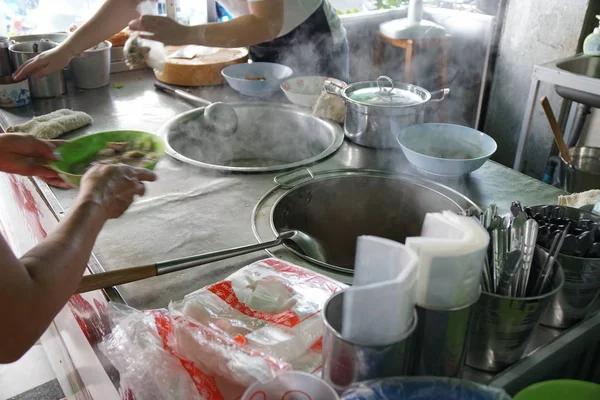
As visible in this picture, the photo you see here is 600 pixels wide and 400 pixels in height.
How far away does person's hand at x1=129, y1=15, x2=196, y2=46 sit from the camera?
1927 mm

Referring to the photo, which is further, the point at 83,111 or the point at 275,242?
the point at 83,111

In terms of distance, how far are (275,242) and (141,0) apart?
155cm

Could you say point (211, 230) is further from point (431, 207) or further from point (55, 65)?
point (55, 65)

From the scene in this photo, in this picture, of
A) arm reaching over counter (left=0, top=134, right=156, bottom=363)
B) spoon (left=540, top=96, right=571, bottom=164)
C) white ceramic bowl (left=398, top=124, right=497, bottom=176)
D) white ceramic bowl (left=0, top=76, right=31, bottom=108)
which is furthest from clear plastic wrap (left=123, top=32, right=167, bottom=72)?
spoon (left=540, top=96, right=571, bottom=164)

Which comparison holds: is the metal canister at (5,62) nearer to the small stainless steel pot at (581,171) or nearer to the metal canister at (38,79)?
the metal canister at (38,79)

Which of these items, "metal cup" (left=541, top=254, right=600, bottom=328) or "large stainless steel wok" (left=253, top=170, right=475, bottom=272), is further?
"large stainless steel wok" (left=253, top=170, right=475, bottom=272)

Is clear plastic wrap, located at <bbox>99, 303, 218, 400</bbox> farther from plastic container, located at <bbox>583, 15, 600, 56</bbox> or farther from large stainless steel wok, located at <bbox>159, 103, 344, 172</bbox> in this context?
plastic container, located at <bbox>583, 15, 600, 56</bbox>

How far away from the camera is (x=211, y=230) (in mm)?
1255

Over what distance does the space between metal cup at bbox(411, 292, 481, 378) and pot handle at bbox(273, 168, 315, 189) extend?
0.83 metres

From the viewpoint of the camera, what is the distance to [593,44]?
2.73 m

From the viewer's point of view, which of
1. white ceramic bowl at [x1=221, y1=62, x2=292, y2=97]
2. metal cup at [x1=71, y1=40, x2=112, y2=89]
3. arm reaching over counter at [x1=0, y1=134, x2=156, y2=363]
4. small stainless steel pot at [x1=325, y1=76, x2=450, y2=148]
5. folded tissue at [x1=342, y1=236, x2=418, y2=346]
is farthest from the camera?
metal cup at [x1=71, y1=40, x2=112, y2=89]

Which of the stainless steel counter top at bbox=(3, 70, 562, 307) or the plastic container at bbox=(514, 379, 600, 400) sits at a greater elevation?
the stainless steel counter top at bbox=(3, 70, 562, 307)

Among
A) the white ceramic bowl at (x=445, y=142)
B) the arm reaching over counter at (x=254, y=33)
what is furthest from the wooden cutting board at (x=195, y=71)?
the white ceramic bowl at (x=445, y=142)

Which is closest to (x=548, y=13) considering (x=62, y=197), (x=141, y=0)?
(x=141, y=0)
